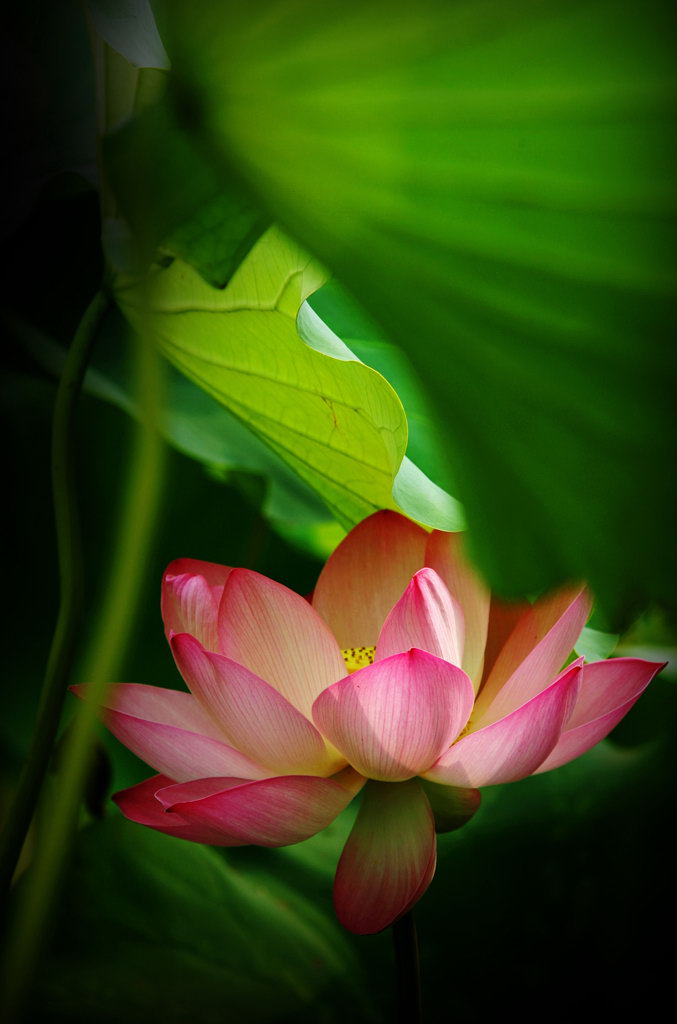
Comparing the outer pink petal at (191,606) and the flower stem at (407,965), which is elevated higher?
the outer pink petal at (191,606)

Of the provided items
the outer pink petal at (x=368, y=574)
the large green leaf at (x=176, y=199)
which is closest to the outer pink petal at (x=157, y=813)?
the outer pink petal at (x=368, y=574)

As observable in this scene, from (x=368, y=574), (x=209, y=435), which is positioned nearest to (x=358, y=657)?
(x=368, y=574)

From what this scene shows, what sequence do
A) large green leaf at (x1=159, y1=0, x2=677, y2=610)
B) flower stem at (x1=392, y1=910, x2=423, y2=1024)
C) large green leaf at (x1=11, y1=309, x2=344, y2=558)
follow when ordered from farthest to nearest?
large green leaf at (x1=11, y1=309, x2=344, y2=558)
flower stem at (x1=392, y1=910, x2=423, y2=1024)
large green leaf at (x1=159, y1=0, x2=677, y2=610)

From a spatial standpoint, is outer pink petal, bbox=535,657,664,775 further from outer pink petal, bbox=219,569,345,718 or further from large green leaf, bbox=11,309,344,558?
large green leaf, bbox=11,309,344,558

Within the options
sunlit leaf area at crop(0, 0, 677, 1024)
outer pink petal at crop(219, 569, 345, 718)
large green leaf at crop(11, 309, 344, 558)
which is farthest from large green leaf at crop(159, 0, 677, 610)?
large green leaf at crop(11, 309, 344, 558)

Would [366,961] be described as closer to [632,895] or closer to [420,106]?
[632,895]

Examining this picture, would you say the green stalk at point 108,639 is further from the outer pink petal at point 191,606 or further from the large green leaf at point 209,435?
the large green leaf at point 209,435

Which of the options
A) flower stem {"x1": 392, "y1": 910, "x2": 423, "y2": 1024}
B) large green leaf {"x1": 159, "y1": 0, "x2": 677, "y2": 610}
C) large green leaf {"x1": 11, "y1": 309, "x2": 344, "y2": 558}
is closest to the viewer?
large green leaf {"x1": 159, "y1": 0, "x2": 677, "y2": 610}
